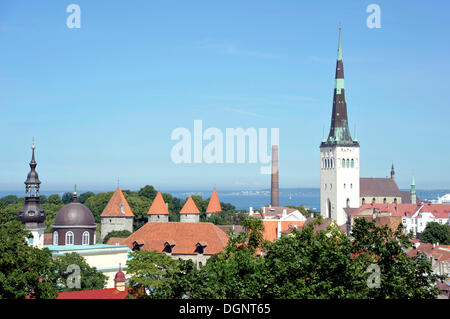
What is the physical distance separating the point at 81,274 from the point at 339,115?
68459 mm

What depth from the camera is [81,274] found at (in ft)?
130

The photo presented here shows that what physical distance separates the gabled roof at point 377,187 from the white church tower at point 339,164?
333 cm

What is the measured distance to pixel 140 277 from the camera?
1425 inches

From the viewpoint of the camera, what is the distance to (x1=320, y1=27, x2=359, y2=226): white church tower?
335 feet

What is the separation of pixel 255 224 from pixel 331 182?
75.6 m

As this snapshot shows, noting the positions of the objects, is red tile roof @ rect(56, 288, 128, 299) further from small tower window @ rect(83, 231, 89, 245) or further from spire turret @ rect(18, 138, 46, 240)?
small tower window @ rect(83, 231, 89, 245)

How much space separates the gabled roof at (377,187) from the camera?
108m

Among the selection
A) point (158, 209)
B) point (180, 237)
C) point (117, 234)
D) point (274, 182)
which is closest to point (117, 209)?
point (117, 234)

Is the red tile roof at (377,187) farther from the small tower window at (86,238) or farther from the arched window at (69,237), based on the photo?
the arched window at (69,237)

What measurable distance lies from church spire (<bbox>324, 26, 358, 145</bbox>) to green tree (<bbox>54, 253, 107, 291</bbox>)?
2548 inches

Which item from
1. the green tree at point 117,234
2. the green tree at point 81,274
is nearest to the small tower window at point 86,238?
the green tree at point 81,274

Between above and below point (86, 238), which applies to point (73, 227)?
above

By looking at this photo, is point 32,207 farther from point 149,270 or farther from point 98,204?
point 98,204
